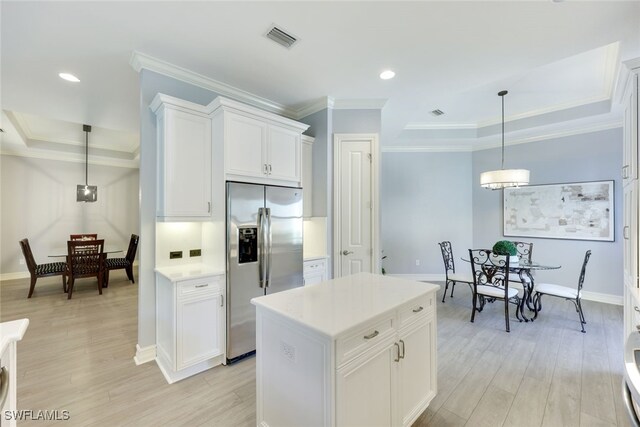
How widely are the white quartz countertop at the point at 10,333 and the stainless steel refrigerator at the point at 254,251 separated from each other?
4.67 feet

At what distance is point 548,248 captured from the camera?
4832 millimetres

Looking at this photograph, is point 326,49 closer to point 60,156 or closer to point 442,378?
point 442,378

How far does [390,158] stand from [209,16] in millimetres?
4616

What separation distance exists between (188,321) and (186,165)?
1472 millimetres

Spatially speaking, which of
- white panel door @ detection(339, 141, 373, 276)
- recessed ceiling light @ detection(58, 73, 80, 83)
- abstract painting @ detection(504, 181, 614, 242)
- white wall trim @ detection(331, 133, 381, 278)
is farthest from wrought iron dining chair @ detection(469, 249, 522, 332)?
recessed ceiling light @ detection(58, 73, 80, 83)

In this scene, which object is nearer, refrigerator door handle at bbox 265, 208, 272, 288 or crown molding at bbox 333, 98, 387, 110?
refrigerator door handle at bbox 265, 208, 272, 288

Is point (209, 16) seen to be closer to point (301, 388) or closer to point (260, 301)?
point (260, 301)

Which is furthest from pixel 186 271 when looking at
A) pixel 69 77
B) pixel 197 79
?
pixel 69 77

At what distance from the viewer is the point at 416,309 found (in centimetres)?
178

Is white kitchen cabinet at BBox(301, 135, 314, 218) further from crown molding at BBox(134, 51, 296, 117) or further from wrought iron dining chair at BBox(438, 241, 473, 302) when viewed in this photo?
wrought iron dining chair at BBox(438, 241, 473, 302)

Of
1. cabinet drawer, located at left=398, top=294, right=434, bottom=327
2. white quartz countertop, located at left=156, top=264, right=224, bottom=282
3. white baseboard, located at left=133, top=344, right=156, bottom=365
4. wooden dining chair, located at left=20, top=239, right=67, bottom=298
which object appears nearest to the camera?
cabinet drawer, located at left=398, top=294, right=434, bottom=327

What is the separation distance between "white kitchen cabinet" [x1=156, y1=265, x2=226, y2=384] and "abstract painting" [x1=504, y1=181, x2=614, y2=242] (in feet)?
17.8

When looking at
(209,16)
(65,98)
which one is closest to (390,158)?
(209,16)

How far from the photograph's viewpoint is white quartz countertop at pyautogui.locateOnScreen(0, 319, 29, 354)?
1099 millimetres
